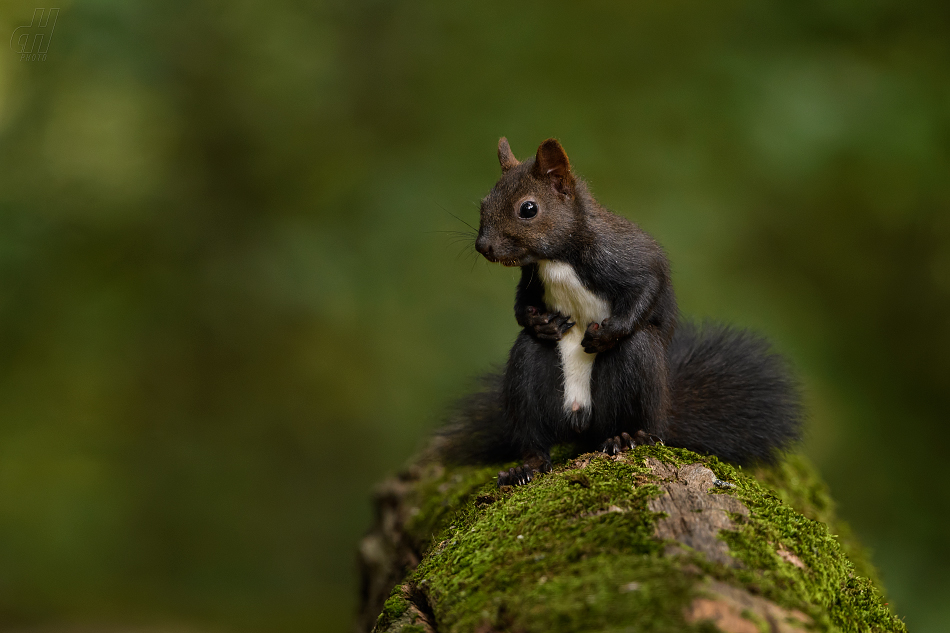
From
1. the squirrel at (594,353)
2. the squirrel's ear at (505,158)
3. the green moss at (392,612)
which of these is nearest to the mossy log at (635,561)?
the green moss at (392,612)

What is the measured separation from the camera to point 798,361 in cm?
695

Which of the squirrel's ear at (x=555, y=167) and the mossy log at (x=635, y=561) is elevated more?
the squirrel's ear at (x=555, y=167)

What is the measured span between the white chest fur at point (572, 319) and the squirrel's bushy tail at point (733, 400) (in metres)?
0.42

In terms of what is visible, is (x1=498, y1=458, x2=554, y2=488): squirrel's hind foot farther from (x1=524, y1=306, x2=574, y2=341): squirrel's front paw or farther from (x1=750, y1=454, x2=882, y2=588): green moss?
(x1=750, y1=454, x2=882, y2=588): green moss

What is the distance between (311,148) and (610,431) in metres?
5.79

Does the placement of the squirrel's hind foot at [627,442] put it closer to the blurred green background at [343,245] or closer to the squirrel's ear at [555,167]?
→ the squirrel's ear at [555,167]

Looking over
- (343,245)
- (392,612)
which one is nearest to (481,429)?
(392,612)

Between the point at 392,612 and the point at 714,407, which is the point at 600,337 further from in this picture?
the point at 392,612

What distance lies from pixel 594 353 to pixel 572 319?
0.56 ft

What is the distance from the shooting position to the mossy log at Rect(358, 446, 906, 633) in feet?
6.08

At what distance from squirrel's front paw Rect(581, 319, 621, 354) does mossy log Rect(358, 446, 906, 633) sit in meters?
0.45

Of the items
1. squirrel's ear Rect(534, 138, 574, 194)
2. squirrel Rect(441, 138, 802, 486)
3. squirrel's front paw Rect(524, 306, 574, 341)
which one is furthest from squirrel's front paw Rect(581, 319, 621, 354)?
squirrel's ear Rect(534, 138, 574, 194)

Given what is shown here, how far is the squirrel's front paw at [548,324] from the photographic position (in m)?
3.42

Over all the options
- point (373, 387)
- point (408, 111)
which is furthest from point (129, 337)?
point (408, 111)
